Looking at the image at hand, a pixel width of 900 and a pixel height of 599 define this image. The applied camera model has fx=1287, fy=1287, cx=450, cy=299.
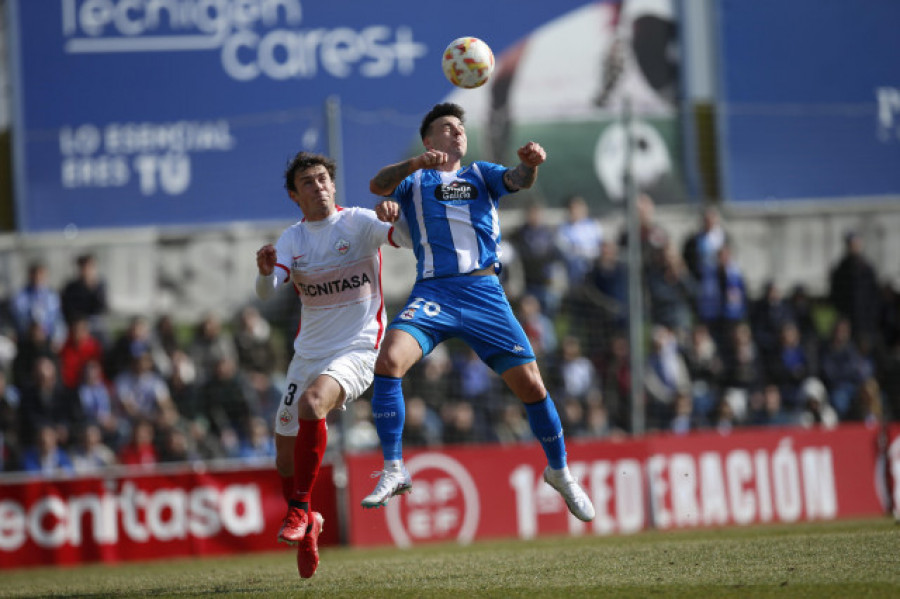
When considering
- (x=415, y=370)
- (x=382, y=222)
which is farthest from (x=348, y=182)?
(x=382, y=222)

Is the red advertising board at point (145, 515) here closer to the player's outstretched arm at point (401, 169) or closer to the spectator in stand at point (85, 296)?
the spectator in stand at point (85, 296)

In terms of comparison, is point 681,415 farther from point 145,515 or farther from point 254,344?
point 145,515

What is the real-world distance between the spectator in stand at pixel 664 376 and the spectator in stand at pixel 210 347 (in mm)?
5117

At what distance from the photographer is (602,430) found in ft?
50.9

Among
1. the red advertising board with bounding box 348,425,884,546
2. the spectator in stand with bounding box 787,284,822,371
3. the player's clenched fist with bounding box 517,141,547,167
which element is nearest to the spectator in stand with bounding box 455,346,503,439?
the red advertising board with bounding box 348,425,884,546

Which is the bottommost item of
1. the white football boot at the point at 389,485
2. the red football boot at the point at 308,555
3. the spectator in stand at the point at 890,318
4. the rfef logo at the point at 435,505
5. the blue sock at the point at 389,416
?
the rfef logo at the point at 435,505

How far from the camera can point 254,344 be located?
15.3 metres

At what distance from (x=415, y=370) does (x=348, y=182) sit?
2.49m

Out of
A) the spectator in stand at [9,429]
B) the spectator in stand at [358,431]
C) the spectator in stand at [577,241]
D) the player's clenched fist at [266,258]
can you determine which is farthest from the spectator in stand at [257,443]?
the player's clenched fist at [266,258]

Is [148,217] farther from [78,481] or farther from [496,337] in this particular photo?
[496,337]

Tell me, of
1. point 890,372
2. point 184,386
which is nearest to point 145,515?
point 184,386

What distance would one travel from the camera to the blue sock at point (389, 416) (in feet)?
28.3

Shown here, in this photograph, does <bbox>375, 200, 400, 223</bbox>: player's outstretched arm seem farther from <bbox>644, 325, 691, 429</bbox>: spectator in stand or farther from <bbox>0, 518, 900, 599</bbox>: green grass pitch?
<bbox>644, 325, 691, 429</bbox>: spectator in stand

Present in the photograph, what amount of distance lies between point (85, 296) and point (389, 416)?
27.6ft
